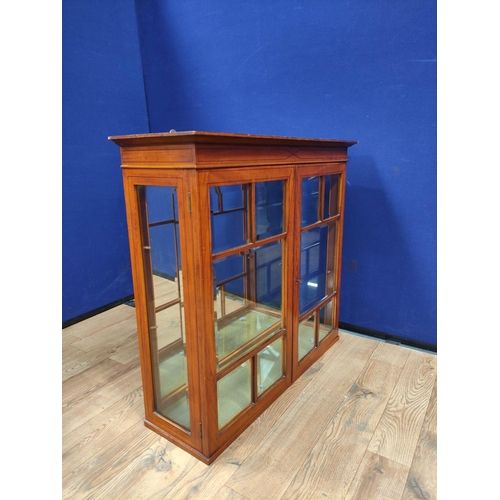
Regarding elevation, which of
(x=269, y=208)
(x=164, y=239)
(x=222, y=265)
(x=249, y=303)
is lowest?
(x=249, y=303)

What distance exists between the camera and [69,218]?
2.30 m

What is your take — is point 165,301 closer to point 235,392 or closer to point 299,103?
point 235,392

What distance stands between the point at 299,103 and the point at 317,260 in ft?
2.97

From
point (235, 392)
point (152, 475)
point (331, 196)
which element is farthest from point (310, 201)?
point (152, 475)

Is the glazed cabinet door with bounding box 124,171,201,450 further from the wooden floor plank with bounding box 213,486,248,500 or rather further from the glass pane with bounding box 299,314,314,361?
the glass pane with bounding box 299,314,314,361

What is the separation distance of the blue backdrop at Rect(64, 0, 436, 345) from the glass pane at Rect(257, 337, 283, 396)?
0.75 meters

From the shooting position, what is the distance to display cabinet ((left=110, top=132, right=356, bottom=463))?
114 cm

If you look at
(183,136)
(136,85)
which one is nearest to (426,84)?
(183,136)

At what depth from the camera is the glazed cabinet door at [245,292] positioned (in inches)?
49.1

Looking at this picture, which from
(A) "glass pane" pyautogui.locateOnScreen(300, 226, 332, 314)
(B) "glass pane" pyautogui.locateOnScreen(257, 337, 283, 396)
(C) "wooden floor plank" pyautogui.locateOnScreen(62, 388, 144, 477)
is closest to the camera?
(C) "wooden floor plank" pyautogui.locateOnScreen(62, 388, 144, 477)

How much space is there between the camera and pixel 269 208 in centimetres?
149

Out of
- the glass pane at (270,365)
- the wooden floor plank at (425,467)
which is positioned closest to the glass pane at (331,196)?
the glass pane at (270,365)

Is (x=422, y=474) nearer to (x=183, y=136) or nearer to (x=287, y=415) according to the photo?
(x=287, y=415)

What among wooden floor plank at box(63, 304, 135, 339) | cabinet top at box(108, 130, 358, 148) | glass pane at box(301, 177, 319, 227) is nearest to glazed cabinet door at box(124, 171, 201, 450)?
cabinet top at box(108, 130, 358, 148)
